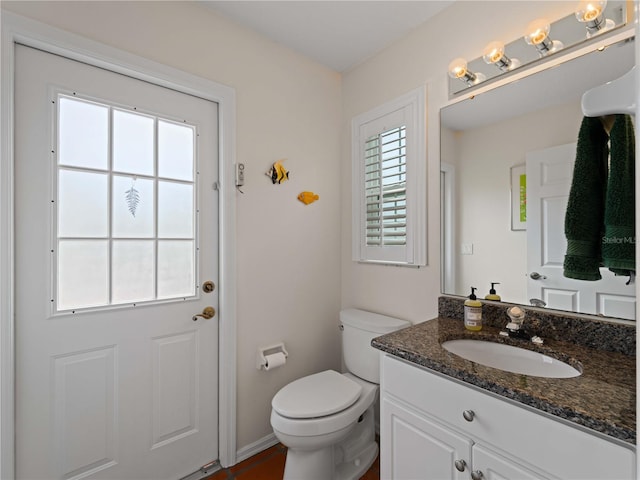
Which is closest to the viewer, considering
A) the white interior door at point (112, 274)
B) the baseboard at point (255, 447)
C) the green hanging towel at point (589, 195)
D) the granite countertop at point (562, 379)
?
the granite countertop at point (562, 379)

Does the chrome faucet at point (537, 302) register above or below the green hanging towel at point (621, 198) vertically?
below

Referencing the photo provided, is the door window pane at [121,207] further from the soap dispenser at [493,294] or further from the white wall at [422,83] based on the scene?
the soap dispenser at [493,294]

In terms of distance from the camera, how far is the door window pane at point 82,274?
1.28 meters

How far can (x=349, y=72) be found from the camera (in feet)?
6.93

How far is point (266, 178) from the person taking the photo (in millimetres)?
1803

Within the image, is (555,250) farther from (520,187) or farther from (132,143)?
(132,143)

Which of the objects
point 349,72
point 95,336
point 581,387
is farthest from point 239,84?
point 581,387

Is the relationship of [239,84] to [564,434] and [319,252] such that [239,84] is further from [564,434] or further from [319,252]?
[564,434]

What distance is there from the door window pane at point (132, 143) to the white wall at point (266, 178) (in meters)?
0.29

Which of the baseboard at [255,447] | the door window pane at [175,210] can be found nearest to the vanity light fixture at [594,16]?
the door window pane at [175,210]

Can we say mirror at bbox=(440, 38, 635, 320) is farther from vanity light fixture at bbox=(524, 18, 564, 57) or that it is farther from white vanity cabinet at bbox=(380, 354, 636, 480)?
white vanity cabinet at bbox=(380, 354, 636, 480)

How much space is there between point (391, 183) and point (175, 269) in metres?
1.27

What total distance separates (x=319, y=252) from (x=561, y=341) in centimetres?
131

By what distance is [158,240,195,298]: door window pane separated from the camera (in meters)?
1.52
